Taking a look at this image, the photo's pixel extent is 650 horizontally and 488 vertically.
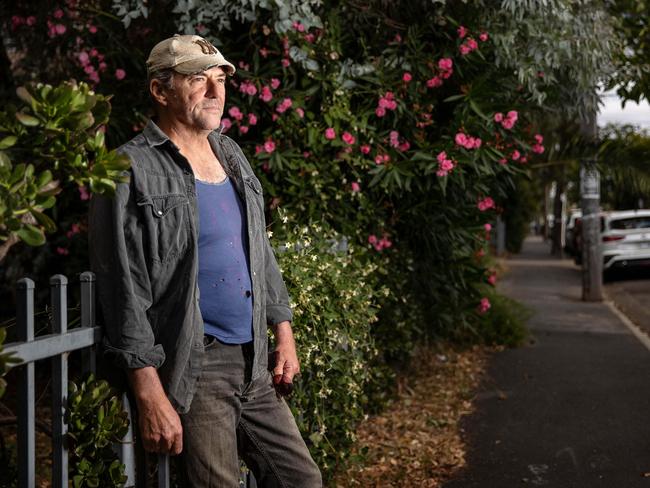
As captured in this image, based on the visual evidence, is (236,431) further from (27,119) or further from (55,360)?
(27,119)

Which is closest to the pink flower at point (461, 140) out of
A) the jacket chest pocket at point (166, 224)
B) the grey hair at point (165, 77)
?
the grey hair at point (165, 77)

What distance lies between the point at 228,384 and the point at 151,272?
0.44 meters

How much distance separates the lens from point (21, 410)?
2373mm

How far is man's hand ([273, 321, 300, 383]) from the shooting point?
10.2 feet

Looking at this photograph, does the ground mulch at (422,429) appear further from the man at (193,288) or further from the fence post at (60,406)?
the fence post at (60,406)

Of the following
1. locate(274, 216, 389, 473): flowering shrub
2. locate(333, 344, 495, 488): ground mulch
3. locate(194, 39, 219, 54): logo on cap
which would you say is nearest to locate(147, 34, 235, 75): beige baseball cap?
locate(194, 39, 219, 54): logo on cap

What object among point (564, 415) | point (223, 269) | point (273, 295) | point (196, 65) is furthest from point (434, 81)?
point (223, 269)

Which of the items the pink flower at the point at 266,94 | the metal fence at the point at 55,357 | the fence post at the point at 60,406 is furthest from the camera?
the pink flower at the point at 266,94

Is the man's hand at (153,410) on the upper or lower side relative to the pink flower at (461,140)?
lower

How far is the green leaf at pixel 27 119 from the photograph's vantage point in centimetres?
186

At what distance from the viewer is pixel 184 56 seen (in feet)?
9.11

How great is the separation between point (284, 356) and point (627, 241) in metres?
17.5

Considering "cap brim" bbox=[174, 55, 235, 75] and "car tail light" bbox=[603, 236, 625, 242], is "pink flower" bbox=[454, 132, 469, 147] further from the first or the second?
"car tail light" bbox=[603, 236, 625, 242]

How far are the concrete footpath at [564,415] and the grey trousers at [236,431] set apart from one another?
7.64ft
